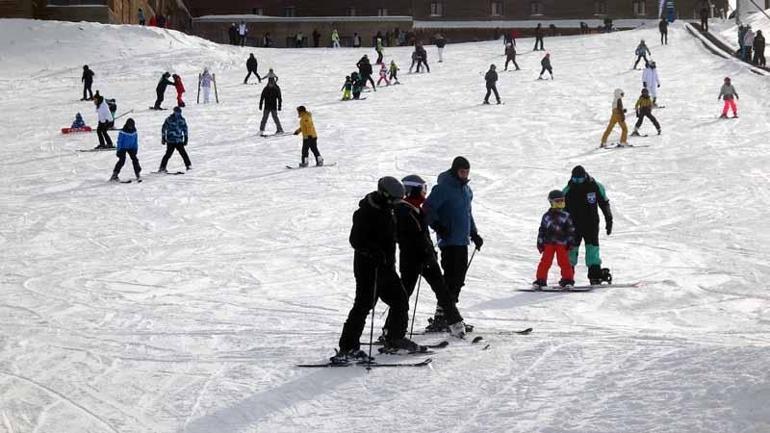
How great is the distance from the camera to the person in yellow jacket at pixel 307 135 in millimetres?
20734

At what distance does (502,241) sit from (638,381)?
25.8 ft

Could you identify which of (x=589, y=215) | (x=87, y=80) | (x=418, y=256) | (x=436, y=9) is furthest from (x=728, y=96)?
(x=436, y=9)

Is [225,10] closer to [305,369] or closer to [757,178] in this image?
[757,178]

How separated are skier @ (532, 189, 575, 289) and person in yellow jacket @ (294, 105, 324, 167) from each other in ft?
31.0

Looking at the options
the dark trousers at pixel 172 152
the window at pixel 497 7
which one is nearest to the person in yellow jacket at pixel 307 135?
the dark trousers at pixel 172 152

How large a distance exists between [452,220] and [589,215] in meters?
3.16

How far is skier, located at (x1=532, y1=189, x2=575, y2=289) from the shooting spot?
38.4 ft

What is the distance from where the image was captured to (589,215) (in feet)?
39.7

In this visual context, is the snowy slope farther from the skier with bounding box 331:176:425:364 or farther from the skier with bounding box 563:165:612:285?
the skier with bounding box 563:165:612:285

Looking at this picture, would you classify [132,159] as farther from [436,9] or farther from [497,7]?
[497,7]

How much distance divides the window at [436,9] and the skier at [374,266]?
60258 millimetres

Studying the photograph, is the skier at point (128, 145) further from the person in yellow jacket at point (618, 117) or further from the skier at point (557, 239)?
the skier at point (557, 239)

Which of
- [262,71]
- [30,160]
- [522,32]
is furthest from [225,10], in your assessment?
[30,160]

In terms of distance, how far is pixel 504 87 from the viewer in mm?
33906
